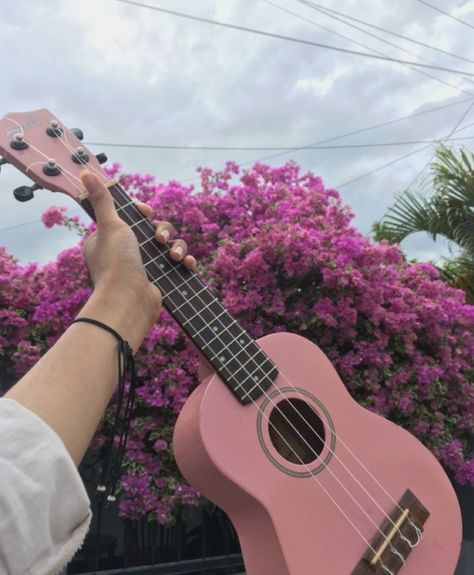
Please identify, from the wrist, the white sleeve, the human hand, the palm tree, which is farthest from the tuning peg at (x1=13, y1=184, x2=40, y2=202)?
the palm tree

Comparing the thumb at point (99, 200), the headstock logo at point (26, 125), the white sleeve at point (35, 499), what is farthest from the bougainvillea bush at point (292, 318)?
the white sleeve at point (35, 499)

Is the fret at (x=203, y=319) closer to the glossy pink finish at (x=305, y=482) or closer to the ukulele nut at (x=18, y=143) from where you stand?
the glossy pink finish at (x=305, y=482)

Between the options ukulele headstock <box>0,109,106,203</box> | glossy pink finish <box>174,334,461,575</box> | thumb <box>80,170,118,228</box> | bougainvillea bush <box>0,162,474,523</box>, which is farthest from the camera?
bougainvillea bush <box>0,162,474,523</box>

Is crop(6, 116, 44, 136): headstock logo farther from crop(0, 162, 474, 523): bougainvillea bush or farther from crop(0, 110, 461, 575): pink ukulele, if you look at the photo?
crop(0, 162, 474, 523): bougainvillea bush

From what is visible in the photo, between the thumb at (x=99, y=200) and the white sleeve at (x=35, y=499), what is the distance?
482 millimetres

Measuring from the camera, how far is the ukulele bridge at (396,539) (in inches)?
57.4

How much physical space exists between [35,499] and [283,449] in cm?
123

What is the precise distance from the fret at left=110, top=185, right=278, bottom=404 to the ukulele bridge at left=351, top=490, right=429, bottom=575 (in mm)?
542

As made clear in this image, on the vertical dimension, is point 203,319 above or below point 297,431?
above

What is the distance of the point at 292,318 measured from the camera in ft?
9.03

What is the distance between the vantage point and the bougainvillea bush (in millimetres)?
2506

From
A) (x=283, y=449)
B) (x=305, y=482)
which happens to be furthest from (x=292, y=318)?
(x=305, y=482)

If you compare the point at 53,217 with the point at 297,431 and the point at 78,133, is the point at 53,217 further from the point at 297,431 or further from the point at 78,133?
the point at 297,431

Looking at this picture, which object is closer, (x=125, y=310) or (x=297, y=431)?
(x=125, y=310)
